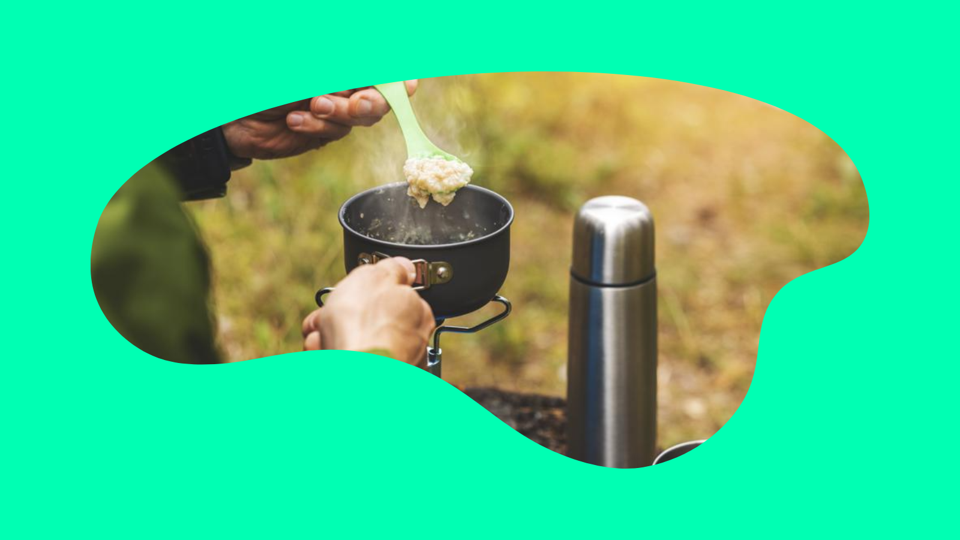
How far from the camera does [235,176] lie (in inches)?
71.7

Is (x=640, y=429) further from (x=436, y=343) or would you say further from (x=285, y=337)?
(x=285, y=337)

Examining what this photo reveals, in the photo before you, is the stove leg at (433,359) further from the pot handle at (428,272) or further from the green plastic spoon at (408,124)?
the green plastic spoon at (408,124)

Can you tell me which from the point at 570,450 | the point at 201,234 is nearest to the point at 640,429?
the point at 570,450

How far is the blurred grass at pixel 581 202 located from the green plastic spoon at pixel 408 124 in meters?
0.02

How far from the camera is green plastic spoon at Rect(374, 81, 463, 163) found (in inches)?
69.7

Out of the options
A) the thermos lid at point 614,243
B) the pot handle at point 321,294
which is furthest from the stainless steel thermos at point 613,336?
the pot handle at point 321,294

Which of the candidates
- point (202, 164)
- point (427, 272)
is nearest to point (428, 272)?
point (427, 272)

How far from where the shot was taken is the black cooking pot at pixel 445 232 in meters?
1.68

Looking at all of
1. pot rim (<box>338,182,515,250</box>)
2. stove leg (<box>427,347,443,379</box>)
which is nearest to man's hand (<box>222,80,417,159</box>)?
pot rim (<box>338,182,515,250</box>)

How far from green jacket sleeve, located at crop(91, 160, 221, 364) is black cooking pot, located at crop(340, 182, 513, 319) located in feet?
0.96

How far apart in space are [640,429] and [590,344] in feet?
0.55

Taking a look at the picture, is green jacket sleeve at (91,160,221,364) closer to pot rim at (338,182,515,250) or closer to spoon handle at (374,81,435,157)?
pot rim at (338,182,515,250)

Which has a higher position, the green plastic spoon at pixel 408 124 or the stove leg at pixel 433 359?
the green plastic spoon at pixel 408 124

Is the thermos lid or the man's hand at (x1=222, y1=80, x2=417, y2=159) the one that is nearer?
the thermos lid
